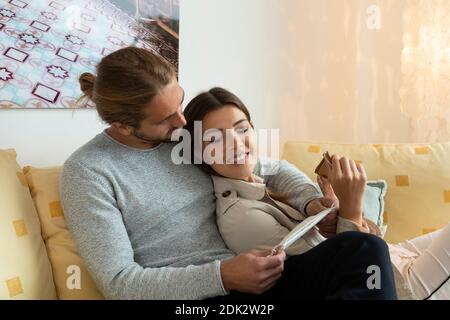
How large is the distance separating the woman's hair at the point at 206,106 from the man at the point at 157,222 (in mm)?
66

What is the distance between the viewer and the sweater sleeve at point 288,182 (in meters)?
1.49

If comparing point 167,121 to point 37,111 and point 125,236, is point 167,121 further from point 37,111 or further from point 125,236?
point 37,111

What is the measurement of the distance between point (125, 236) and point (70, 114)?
0.71 metres

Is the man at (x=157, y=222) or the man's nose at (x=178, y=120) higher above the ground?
the man's nose at (x=178, y=120)

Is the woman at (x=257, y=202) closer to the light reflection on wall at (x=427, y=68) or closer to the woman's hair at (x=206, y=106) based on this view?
the woman's hair at (x=206, y=106)

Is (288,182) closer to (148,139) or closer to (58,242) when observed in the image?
(148,139)

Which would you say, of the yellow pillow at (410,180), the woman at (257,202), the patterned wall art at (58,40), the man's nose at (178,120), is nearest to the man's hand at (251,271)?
the woman at (257,202)

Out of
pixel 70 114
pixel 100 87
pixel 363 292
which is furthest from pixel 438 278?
pixel 70 114

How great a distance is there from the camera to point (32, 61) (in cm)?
162

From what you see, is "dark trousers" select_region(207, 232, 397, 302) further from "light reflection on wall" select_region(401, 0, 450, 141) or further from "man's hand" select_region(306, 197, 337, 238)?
"light reflection on wall" select_region(401, 0, 450, 141)

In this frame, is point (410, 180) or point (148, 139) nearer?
point (148, 139)

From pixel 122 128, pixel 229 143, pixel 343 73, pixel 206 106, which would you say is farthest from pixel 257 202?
pixel 343 73

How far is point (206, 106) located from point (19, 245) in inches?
23.5

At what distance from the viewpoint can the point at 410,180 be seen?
1799 millimetres
